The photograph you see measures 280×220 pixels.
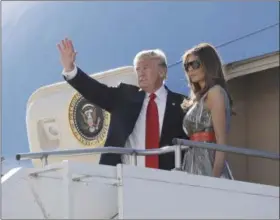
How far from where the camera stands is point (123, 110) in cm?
381

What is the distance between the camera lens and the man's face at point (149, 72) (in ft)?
12.5

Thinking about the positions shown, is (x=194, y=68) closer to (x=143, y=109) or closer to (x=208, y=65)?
(x=208, y=65)

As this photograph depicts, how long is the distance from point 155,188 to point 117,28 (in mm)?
3743

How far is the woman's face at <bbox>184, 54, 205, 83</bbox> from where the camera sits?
342 cm

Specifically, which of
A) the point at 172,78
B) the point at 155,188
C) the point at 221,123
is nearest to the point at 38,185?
the point at 155,188

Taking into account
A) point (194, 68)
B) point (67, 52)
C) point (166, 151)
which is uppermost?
point (67, 52)

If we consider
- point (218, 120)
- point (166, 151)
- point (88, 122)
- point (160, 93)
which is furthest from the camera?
point (88, 122)

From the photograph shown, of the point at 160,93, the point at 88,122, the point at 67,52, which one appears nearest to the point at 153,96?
the point at 160,93

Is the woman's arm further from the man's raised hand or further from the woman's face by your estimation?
the man's raised hand

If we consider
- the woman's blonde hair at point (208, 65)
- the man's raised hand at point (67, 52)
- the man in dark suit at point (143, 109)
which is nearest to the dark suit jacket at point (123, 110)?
the man in dark suit at point (143, 109)

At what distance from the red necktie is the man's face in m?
0.06

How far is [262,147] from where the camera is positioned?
6250mm

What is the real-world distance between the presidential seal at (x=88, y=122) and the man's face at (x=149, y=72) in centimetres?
129

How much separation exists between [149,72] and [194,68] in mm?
459
